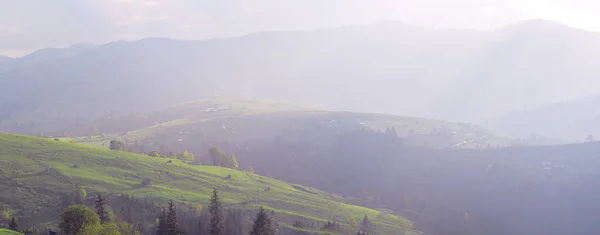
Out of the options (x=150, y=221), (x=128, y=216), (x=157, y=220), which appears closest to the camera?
(x=128, y=216)

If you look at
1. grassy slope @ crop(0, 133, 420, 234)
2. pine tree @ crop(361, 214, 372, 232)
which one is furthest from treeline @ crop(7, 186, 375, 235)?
grassy slope @ crop(0, 133, 420, 234)

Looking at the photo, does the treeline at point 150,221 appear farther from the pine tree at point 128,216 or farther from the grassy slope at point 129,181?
the grassy slope at point 129,181

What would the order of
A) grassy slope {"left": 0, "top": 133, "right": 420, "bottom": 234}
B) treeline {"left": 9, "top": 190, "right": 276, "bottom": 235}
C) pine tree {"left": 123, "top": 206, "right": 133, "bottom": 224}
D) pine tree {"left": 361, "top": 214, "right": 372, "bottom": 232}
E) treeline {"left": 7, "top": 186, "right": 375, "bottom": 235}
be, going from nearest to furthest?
1. treeline {"left": 9, "top": 190, "right": 276, "bottom": 235}
2. treeline {"left": 7, "top": 186, "right": 375, "bottom": 235}
3. pine tree {"left": 123, "top": 206, "right": 133, "bottom": 224}
4. grassy slope {"left": 0, "top": 133, "right": 420, "bottom": 234}
5. pine tree {"left": 361, "top": 214, "right": 372, "bottom": 232}

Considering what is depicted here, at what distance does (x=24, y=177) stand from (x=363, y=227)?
91.3m

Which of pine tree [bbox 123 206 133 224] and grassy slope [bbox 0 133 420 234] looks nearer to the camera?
pine tree [bbox 123 206 133 224]

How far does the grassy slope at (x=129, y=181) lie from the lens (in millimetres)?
110312

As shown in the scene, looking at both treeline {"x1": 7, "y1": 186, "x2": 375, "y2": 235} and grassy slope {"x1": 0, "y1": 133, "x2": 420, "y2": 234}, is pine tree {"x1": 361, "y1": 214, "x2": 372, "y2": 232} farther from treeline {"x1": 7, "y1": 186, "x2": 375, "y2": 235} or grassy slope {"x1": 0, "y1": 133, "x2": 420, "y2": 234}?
grassy slope {"x1": 0, "y1": 133, "x2": 420, "y2": 234}

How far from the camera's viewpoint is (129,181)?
12875 cm

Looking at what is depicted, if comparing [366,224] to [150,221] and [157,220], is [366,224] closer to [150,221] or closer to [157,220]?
[157,220]

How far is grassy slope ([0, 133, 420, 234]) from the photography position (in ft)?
362

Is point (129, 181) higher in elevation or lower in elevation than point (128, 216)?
higher

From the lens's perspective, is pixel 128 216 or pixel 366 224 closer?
pixel 128 216

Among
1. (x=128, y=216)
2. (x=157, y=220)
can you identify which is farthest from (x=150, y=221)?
(x=128, y=216)

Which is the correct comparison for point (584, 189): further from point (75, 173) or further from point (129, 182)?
point (75, 173)
